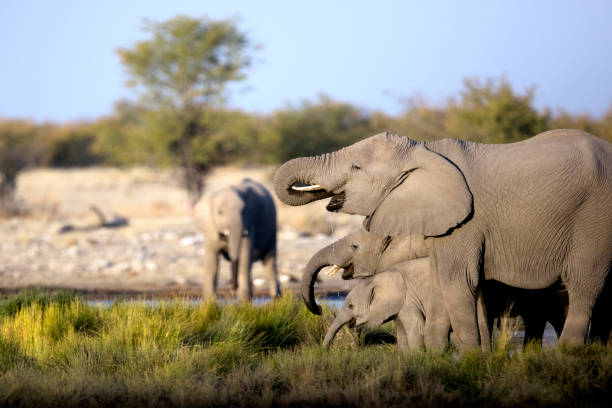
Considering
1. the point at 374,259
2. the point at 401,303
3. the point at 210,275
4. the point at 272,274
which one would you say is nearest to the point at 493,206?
the point at 401,303

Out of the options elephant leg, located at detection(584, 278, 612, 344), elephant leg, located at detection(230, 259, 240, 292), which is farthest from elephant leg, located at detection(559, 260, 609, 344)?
elephant leg, located at detection(230, 259, 240, 292)

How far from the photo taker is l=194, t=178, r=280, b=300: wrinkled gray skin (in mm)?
14781

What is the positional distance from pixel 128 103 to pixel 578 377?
3323 centimetres

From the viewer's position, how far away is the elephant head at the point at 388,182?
7.71m

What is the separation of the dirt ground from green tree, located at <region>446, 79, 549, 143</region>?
388 cm

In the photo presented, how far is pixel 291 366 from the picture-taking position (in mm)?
7492

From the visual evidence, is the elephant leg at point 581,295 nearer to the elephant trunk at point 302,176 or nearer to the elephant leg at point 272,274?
the elephant trunk at point 302,176

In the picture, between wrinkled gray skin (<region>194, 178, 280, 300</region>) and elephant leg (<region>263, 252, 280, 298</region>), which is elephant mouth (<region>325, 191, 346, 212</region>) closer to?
wrinkled gray skin (<region>194, 178, 280, 300</region>)

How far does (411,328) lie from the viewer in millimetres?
8594

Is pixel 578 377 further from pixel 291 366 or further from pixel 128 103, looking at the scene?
pixel 128 103

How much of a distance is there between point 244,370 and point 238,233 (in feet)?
23.6

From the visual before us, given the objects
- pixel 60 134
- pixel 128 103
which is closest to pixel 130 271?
pixel 128 103

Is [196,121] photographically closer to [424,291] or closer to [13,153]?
[13,153]

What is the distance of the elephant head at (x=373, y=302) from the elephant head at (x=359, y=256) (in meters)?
0.22
